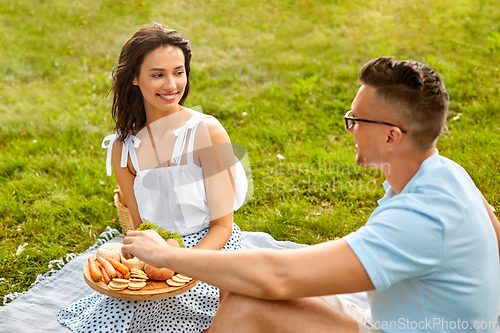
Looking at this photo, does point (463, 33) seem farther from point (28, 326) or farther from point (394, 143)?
point (28, 326)

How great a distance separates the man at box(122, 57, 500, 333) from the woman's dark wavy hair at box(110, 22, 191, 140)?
131cm

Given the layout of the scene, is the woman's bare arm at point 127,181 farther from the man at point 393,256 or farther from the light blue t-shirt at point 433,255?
the light blue t-shirt at point 433,255

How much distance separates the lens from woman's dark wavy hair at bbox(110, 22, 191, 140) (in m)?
2.84

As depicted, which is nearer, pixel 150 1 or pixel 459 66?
pixel 459 66

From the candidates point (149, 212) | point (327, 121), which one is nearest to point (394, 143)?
point (149, 212)

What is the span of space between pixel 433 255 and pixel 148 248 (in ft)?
4.00

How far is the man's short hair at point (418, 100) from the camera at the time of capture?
189cm

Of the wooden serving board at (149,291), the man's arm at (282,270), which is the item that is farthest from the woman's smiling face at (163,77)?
the man's arm at (282,270)

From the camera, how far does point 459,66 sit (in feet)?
21.6

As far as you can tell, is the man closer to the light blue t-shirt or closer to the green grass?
the light blue t-shirt

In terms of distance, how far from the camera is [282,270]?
1.64 m

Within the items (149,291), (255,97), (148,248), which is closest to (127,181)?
(149,291)

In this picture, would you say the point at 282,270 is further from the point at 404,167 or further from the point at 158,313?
the point at 158,313

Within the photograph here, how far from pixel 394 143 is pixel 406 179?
180 millimetres
